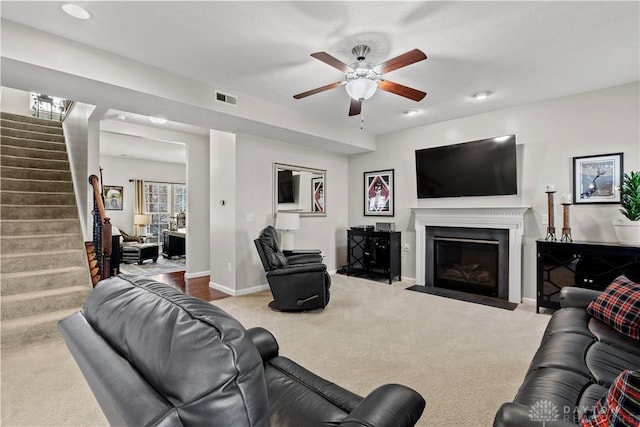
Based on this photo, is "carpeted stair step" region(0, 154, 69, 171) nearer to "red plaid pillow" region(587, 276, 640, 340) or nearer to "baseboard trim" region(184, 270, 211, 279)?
"baseboard trim" region(184, 270, 211, 279)

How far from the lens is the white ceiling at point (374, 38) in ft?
7.33

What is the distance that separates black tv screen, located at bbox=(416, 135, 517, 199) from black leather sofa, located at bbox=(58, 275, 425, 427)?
4124 mm

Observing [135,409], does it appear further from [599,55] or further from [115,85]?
[599,55]

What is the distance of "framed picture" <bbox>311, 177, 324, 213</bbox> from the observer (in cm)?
570

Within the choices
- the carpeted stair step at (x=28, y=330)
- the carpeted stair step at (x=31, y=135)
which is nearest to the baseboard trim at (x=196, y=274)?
the carpeted stair step at (x=28, y=330)

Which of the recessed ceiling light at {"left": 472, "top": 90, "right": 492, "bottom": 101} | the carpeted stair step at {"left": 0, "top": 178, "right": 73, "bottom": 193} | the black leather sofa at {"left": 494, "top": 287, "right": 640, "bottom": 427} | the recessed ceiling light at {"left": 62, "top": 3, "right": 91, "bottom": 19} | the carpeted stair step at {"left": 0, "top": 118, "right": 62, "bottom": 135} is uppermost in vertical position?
the carpeted stair step at {"left": 0, "top": 118, "right": 62, "bottom": 135}

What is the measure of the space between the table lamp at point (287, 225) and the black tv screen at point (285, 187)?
1.34 feet

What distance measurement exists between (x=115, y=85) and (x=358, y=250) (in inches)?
174

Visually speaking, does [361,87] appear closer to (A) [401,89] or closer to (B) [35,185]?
(A) [401,89]

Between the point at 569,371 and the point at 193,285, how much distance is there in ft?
16.3

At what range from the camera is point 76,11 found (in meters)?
2.26

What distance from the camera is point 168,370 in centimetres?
63

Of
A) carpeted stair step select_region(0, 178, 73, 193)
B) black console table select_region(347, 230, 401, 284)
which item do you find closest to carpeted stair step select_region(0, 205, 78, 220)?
carpeted stair step select_region(0, 178, 73, 193)

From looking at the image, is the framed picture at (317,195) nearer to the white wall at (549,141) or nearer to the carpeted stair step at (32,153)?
the white wall at (549,141)
